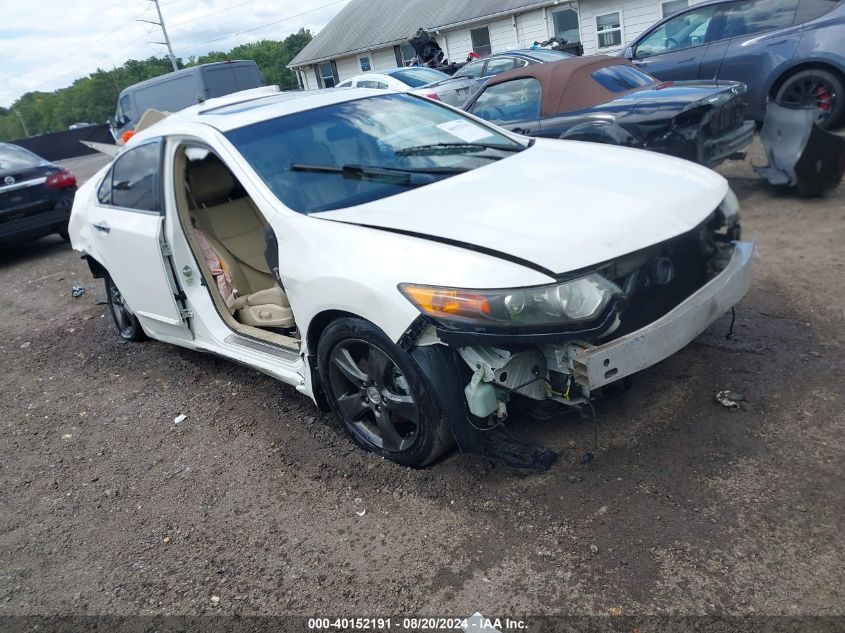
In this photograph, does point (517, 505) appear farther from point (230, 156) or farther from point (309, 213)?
point (230, 156)

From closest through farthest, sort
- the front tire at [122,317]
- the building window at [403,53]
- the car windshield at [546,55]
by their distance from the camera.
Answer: the front tire at [122,317], the car windshield at [546,55], the building window at [403,53]

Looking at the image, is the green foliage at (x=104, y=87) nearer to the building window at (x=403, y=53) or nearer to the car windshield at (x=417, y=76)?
the building window at (x=403, y=53)

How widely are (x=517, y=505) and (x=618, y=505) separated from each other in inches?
16.2

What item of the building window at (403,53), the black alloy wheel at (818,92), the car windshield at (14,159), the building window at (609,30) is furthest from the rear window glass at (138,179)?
the building window at (403,53)

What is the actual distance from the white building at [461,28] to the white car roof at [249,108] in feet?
61.3

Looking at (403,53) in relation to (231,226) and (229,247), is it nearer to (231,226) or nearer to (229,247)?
(231,226)

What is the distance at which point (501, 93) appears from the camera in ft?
25.6

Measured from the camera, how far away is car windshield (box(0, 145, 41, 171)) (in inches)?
352

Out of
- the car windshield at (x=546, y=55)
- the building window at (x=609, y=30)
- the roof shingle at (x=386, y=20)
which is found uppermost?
the roof shingle at (x=386, y=20)

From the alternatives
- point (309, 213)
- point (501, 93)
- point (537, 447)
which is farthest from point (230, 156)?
point (501, 93)

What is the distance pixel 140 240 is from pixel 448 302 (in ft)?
8.50

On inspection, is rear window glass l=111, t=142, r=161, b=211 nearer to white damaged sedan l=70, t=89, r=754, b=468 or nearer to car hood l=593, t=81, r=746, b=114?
white damaged sedan l=70, t=89, r=754, b=468

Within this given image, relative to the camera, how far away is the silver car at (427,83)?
38.6 feet

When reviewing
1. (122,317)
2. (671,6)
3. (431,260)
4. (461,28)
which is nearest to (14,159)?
(122,317)
